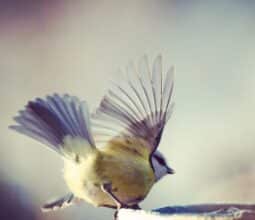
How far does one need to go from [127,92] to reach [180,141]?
12 centimetres

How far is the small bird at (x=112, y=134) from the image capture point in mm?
948

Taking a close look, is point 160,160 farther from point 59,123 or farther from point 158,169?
point 59,123

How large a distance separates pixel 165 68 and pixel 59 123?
0.20 m

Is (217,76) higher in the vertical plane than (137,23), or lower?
lower

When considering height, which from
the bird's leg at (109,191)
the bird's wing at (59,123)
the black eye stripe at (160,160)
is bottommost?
the bird's leg at (109,191)

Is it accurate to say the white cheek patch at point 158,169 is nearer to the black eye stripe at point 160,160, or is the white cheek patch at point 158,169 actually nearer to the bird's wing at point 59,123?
the black eye stripe at point 160,160

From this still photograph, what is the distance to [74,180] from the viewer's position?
957 mm

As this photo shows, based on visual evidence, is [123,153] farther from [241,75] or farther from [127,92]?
[241,75]

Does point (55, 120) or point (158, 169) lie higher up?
point (55, 120)

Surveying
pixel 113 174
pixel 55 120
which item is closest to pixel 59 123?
pixel 55 120

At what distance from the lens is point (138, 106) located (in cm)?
99

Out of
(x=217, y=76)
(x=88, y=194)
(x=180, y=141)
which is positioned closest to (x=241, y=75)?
(x=217, y=76)

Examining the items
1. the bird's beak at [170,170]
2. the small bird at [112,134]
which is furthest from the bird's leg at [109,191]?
the bird's beak at [170,170]

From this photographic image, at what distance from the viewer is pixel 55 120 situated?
97 cm
